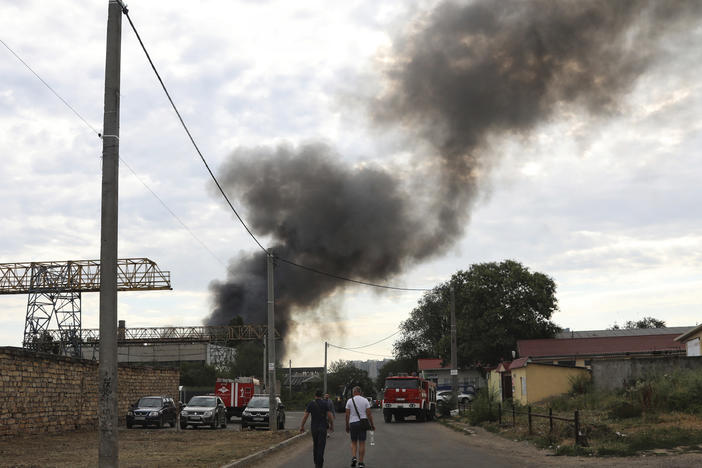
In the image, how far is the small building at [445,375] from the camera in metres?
84.5

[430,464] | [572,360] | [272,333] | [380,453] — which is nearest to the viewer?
[430,464]

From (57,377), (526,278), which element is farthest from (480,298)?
(57,377)

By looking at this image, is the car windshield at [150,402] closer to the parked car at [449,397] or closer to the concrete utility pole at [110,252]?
the parked car at [449,397]

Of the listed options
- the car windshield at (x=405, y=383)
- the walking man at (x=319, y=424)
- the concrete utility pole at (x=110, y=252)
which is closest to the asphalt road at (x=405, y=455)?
the walking man at (x=319, y=424)

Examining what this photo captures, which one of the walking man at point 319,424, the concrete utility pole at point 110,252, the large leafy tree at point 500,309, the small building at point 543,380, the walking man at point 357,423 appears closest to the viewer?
the concrete utility pole at point 110,252

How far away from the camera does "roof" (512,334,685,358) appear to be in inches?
2362

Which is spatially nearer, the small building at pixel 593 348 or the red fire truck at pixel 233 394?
the red fire truck at pixel 233 394

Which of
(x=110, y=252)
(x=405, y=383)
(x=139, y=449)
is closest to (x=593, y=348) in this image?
(x=405, y=383)

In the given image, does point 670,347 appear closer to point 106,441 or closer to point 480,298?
point 480,298

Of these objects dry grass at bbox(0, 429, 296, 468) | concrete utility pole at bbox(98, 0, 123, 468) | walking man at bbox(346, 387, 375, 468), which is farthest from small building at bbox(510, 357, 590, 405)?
concrete utility pole at bbox(98, 0, 123, 468)

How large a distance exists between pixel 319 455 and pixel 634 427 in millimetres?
10255

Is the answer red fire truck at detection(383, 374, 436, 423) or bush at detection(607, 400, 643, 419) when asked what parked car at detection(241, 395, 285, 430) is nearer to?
red fire truck at detection(383, 374, 436, 423)

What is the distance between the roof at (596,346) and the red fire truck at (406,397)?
21657 mm

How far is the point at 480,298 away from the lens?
69.1 meters
